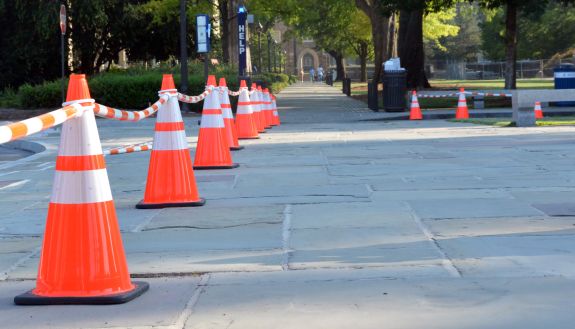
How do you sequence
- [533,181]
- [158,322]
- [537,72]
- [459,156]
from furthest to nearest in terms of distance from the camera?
Result: 1. [537,72]
2. [459,156]
3. [533,181]
4. [158,322]

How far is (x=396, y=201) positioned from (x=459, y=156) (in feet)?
15.8

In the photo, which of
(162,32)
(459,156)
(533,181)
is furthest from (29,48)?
(533,181)

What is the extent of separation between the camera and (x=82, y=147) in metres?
5.48

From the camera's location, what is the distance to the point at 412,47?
4134 cm

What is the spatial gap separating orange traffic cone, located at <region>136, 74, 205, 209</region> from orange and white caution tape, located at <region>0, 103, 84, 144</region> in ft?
10.7

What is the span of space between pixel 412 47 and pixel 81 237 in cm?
3700

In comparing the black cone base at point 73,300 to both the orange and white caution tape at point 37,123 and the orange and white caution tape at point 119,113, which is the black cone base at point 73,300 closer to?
the orange and white caution tape at point 37,123

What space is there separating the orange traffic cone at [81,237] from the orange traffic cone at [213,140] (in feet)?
20.4

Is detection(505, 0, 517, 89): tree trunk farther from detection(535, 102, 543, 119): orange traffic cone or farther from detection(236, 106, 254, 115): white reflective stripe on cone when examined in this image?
detection(236, 106, 254, 115): white reflective stripe on cone

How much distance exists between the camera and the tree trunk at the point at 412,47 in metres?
41.2

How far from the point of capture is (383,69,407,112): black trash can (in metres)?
28.4

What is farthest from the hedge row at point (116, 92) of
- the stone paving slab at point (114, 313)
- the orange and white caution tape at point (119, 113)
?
the stone paving slab at point (114, 313)

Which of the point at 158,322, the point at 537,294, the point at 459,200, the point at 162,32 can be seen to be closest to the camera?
the point at 158,322

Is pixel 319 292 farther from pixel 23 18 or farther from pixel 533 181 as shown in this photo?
pixel 23 18
